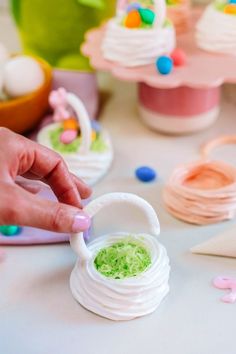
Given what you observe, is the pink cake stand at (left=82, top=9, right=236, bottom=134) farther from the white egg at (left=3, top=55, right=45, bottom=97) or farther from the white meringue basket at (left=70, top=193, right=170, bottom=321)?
the white meringue basket at (left=70, top=193, right=170, bottom=321)

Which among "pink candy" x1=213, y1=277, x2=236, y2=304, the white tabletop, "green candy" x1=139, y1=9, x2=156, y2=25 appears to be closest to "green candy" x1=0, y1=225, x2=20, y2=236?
the white tabletop

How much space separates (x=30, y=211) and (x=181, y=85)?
0.47 meters

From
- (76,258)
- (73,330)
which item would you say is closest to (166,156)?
(76,258)

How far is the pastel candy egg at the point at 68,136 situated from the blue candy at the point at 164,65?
151 millimetres

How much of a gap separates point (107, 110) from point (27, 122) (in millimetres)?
178

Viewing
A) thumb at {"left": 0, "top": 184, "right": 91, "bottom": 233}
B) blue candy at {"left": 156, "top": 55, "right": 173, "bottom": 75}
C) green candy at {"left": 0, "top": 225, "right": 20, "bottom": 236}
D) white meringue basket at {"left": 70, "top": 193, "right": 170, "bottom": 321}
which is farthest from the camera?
blue candy at {"left": 156, "top": 55, "right": 173, "bottom": 75}

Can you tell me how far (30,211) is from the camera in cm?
53

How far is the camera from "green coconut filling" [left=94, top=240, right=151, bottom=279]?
0.65 metres

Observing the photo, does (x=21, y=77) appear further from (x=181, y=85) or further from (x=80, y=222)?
(x=80, y=222)

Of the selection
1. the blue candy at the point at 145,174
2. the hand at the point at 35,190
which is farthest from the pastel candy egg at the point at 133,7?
the hand at the point at 35,190

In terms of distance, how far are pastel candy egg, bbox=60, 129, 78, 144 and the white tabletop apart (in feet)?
0.24

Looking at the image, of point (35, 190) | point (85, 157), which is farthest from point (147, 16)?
point (35, 190)

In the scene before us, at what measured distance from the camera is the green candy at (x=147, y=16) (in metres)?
0.89

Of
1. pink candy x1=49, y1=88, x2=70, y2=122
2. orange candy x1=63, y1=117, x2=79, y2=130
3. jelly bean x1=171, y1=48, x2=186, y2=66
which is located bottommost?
orange candy x1=63, y1=117, x2=79, y2=130
